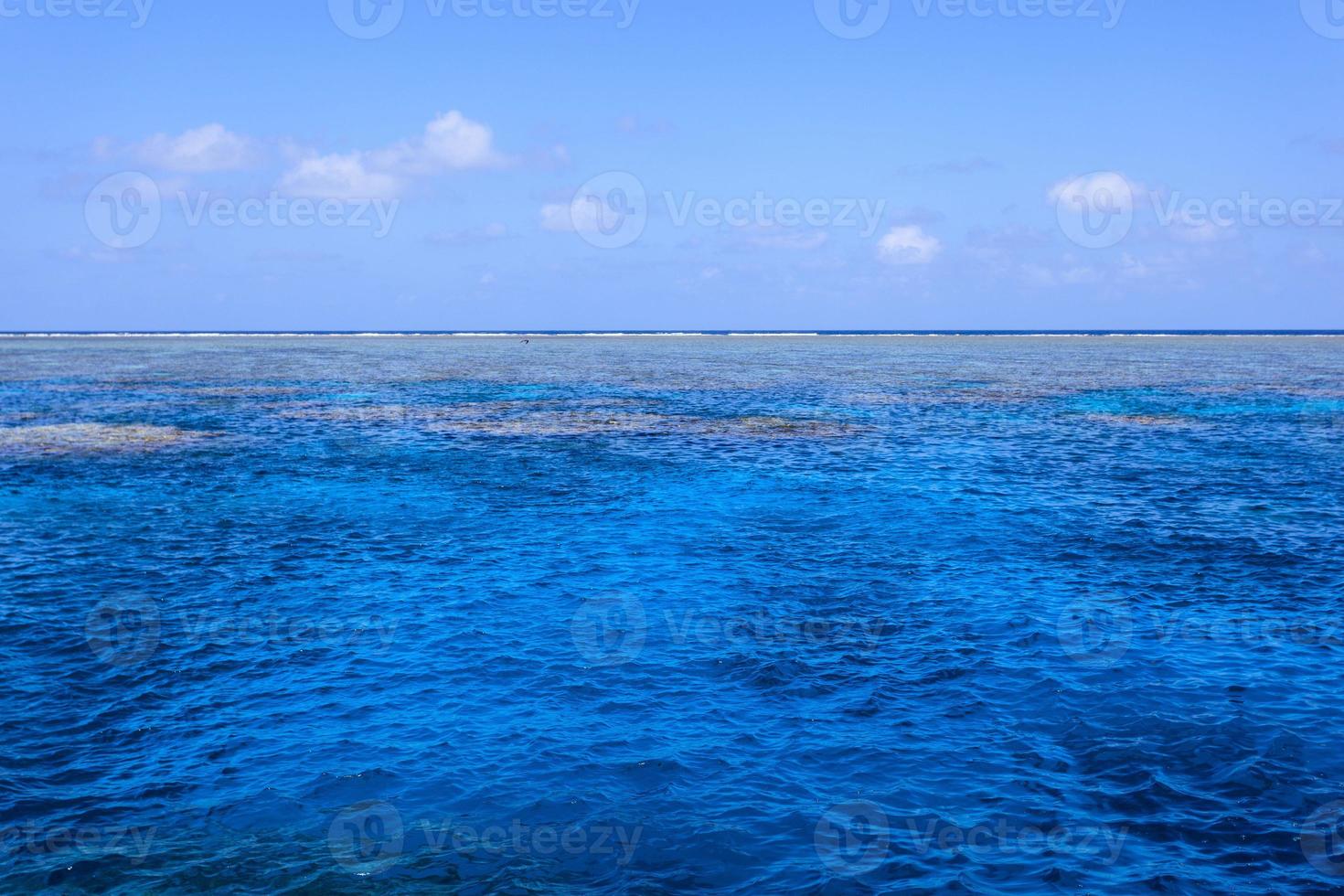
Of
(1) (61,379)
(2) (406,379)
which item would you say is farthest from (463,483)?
(1) (61,379)

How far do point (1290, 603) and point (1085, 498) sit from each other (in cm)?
1458

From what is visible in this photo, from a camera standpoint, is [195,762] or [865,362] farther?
[865,362]

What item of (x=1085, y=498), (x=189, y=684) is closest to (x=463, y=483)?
(x=189, y=684)

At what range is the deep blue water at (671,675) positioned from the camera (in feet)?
45.7

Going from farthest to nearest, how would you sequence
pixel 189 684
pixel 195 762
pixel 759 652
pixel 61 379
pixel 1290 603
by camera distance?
pixel 61 379 → pixel 1290 603 → pixel 759 652 → pixel 189 684 → pixel 195 762

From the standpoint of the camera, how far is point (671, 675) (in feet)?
68.2

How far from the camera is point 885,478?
4497 cm

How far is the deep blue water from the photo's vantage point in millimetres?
13930

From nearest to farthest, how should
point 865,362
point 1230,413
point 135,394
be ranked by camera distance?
point 1230,413 → point 135,394 → point 865,362

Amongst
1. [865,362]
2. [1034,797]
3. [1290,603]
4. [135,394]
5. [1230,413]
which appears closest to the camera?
[1034,797]

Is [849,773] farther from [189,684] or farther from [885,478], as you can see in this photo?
[885,478]

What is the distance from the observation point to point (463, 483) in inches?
1727

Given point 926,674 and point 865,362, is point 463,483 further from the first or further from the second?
point 865,362

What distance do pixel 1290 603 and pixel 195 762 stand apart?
26371 millimetres
